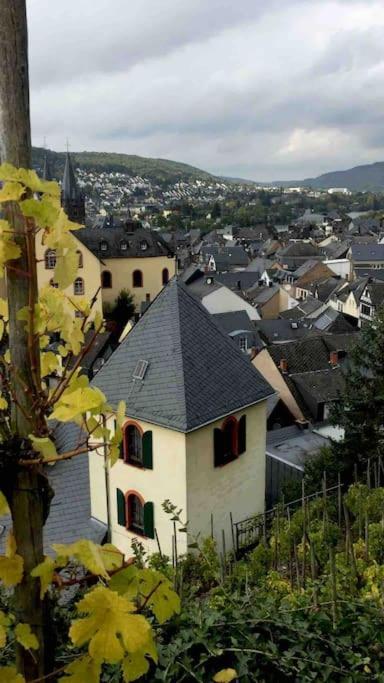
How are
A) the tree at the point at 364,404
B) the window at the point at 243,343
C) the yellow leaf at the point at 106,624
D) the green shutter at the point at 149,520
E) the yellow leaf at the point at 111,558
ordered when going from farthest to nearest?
1. the window at the point at 243,343
2. the tree at the point at 364,404
3. the green shutter at the point at 149,520
4. the yellow leaf at the point at 111,558
5. the yellow leaf at the point at 106,624

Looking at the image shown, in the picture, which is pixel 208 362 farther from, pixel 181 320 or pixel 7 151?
pixel 7 151

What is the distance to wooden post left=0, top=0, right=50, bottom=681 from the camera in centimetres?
193

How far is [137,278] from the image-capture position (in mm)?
49750

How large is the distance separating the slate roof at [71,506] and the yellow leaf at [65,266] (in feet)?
43.8

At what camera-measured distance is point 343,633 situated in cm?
407

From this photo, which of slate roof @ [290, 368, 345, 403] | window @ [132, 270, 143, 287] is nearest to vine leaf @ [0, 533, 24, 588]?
slate roof @ [290, 368, 345, 403]

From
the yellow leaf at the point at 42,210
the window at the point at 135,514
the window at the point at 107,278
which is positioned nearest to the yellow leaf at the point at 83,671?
the yellow leaf at the point at 42,210

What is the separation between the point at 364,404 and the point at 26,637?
68.2 feet

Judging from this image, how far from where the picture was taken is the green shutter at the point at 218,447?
48.9 ft

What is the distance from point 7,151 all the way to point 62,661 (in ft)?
8.36

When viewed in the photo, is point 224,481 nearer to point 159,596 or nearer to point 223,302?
point 159,596

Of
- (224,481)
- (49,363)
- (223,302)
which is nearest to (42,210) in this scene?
(49,363)

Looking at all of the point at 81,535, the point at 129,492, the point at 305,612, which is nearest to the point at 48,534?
the point at 81,535

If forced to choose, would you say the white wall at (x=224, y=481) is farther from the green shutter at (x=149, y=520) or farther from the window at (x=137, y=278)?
the window at (x=137, y=278)
